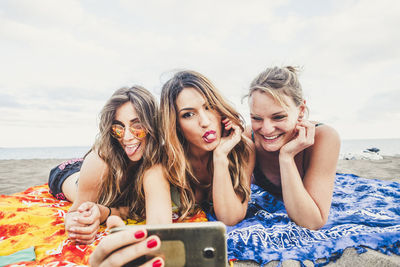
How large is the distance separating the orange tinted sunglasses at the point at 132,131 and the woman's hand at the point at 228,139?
913mm

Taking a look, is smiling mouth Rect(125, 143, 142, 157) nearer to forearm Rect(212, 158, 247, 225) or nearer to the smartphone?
forearm Rect(212, 158, 247, 225)

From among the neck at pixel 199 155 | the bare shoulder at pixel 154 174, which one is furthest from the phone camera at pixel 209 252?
the neck at pixel 199 155

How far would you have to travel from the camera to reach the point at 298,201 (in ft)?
8.04

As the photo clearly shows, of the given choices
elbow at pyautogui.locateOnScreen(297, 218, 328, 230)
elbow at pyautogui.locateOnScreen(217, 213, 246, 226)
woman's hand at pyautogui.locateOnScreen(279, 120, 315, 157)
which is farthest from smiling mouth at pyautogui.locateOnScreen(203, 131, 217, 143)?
elbow at pyautogui.locateOnScreen(297, 218, 328, 230)

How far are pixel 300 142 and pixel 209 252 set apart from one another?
197 cm

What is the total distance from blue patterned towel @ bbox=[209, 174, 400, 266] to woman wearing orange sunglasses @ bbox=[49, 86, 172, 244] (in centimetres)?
101

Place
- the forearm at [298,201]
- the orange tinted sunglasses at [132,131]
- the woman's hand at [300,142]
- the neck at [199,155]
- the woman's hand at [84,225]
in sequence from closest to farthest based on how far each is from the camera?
the woman's hand at [84,225] < the forearm at [298,201] < the woman's hand at [300,142] < the orange tinted sunglasses at [132,131] < the neck at [199,155]

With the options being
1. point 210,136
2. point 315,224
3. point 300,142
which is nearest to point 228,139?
point 210,136

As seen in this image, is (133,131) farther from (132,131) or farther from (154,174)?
(154,174)

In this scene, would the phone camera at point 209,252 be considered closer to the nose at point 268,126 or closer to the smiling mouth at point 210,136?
the smiling mouth at point 210,136

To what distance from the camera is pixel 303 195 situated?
244 cm

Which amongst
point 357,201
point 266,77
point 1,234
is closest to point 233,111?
point 266,77

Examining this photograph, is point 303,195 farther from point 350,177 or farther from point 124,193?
point 350,177

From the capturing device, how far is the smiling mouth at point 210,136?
2.70m
